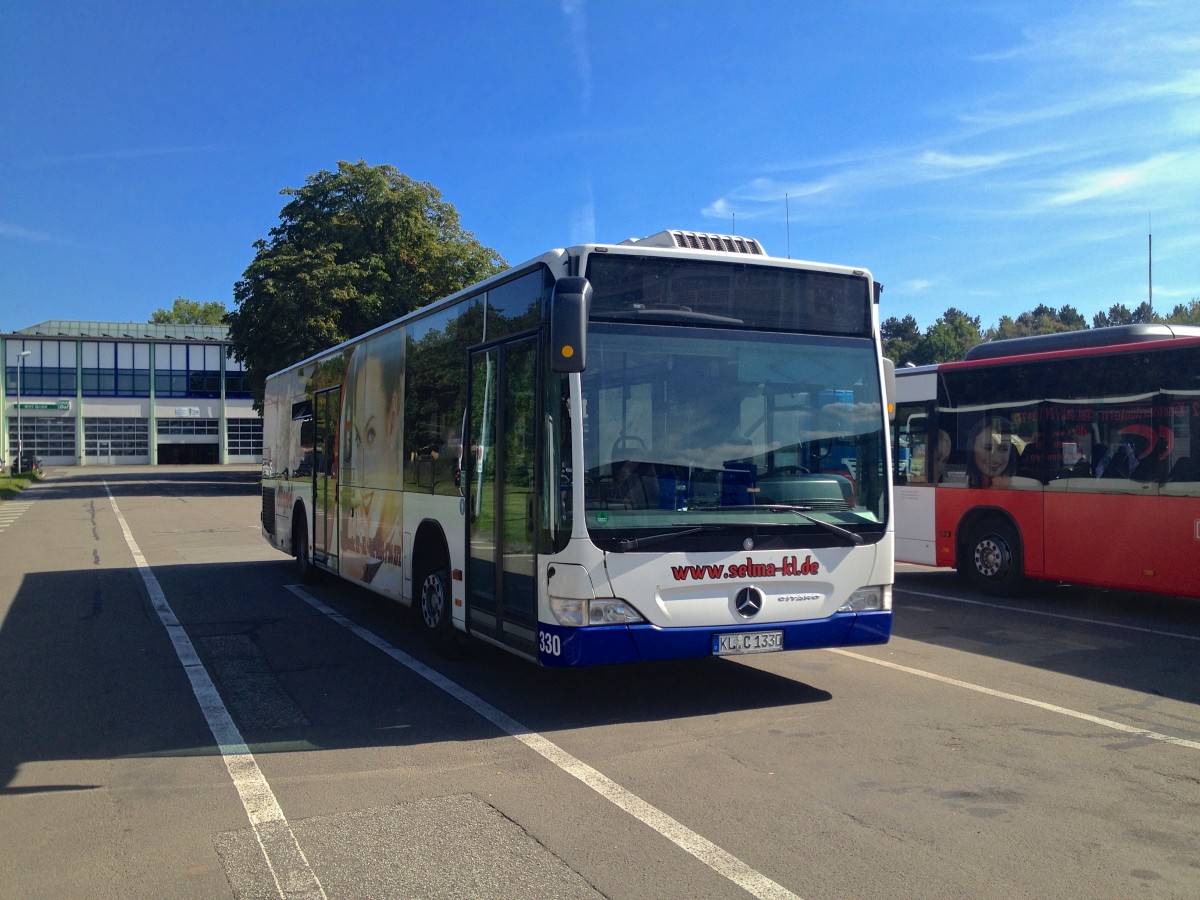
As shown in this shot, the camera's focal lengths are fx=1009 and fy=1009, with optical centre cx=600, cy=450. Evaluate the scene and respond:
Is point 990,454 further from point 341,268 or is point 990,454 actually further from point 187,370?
point 187,370

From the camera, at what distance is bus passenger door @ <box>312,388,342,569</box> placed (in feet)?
41.2

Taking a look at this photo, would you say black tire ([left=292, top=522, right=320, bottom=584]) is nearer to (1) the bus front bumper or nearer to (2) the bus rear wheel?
(2) the bus rear wheel

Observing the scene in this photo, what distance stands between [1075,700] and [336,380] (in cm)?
895

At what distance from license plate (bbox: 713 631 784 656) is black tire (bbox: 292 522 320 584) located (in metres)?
8.48

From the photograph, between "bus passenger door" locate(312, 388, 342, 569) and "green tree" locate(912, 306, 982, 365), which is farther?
"green tree" locate(912, 306, 982, 365)

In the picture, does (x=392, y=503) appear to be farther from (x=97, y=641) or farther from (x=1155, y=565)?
(x=1155, y=565)

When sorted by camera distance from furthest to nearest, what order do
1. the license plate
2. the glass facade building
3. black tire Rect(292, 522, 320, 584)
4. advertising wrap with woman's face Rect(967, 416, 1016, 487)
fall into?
the glass facade building < black tire Rect(292, 522, 320, 584) < advertising wrap with woman's face Rect(967, 416, 1016, 487) < the license plate

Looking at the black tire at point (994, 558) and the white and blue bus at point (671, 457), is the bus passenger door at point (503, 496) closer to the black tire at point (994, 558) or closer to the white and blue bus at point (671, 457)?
the white and blue bus at point (671, 457)

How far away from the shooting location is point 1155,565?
35.3 ft

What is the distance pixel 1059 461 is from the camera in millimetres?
12008

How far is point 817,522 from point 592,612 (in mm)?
1778

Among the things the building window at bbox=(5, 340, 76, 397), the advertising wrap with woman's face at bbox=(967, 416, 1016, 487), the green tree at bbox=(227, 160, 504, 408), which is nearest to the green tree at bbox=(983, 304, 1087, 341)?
the green tree at bbox=(227, 160, 504, 408)

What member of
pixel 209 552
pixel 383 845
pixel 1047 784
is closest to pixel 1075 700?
pixel 1047 784

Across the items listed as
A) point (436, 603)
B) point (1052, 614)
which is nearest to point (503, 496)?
point (436, 603)
